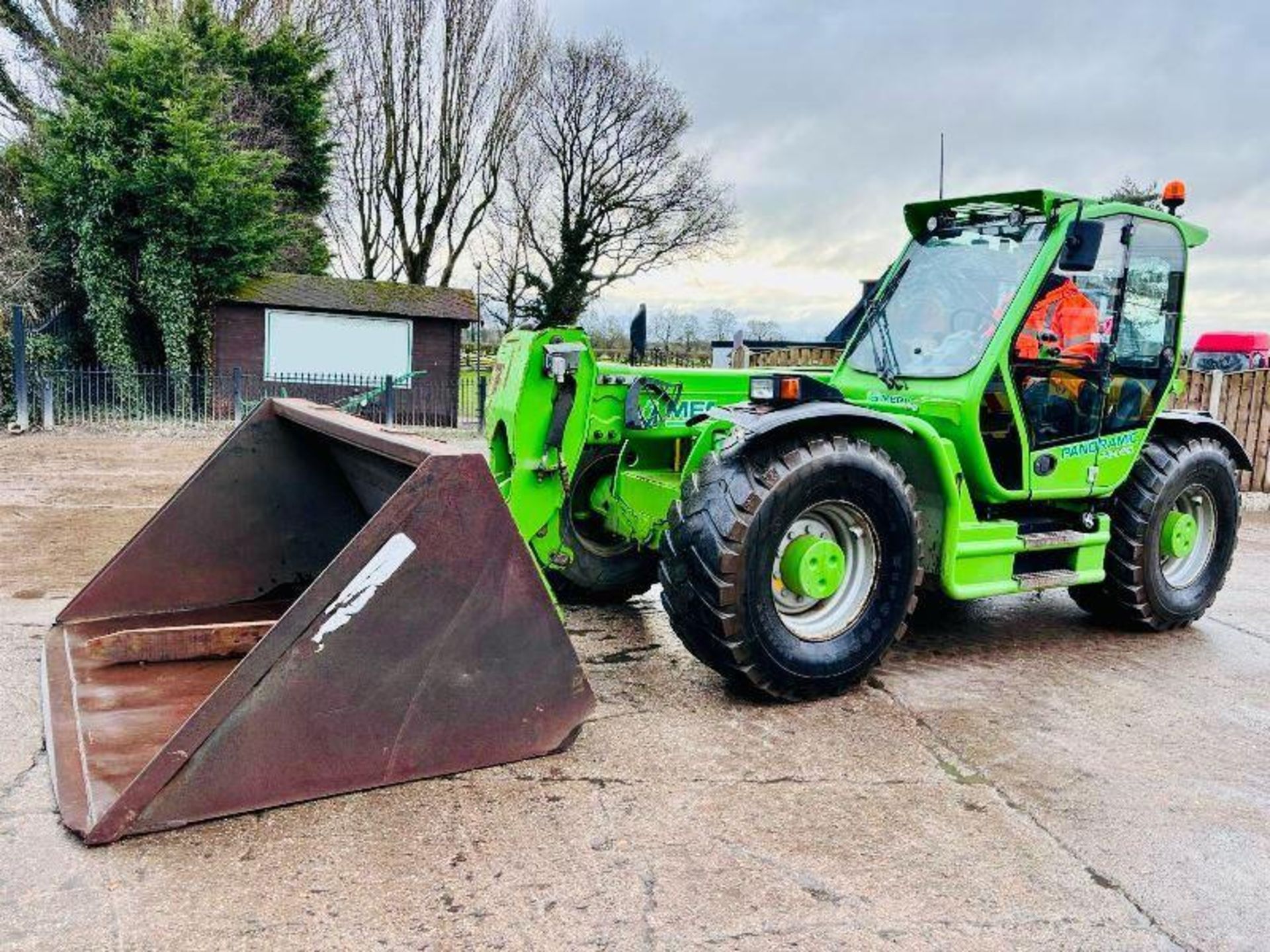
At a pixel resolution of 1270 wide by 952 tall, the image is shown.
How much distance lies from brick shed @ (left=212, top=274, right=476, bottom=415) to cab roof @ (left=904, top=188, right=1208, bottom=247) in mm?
16199

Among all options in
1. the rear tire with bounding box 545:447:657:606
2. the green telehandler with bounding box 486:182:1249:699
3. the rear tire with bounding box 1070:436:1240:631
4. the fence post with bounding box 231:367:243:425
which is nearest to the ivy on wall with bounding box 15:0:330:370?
the fence post with bounding box 231:367:243:425

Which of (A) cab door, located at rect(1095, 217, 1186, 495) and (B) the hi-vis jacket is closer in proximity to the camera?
(B) the hi-vis jacket

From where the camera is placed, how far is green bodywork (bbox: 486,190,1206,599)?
4348 millimetres

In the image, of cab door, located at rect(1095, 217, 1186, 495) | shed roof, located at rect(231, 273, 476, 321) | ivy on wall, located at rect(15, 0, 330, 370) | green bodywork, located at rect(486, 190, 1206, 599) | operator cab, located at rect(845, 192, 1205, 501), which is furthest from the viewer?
shed roof, located at rect(231, 273, 476, 321)

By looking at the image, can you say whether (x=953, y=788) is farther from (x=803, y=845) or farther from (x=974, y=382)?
(x=974, y=382)

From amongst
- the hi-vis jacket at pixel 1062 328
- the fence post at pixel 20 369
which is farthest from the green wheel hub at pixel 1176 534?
the fence post at pixel 20 369

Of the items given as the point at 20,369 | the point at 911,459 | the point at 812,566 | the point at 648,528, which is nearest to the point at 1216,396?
the point at 911,459

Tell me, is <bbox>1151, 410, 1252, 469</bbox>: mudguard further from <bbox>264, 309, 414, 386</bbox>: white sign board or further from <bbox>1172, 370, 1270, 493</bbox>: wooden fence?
<bbox>264, 309, 414, 386</bbox>: white sign board

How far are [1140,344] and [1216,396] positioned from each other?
25.5ft

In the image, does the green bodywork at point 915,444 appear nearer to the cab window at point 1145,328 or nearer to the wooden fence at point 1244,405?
the cab window at point 1145,328

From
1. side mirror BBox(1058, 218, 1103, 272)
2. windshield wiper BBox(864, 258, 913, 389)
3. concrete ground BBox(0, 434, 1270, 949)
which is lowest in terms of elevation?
concrete ground BBox(0, 434, 1270, 949)

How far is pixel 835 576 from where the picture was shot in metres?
4.14

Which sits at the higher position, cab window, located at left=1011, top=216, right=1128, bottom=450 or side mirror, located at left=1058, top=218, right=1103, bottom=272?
side mirror, located at left=1058, top=218, right=1103, bottom=272

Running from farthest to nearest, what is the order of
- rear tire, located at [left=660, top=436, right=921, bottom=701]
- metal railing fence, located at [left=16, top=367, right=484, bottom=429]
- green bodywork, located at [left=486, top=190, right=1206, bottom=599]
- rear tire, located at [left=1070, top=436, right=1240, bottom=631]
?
metal railing fence, located at [left=16, top=367, right=484, bottom=429], rear tire, located at [left=1070, top=436, right=1240, bottom=631], green bodywork, located at [left=486, top=190, right=1206, bottom=599], rear tire, located at [left=660, top=436, right=921, bottom=701]
